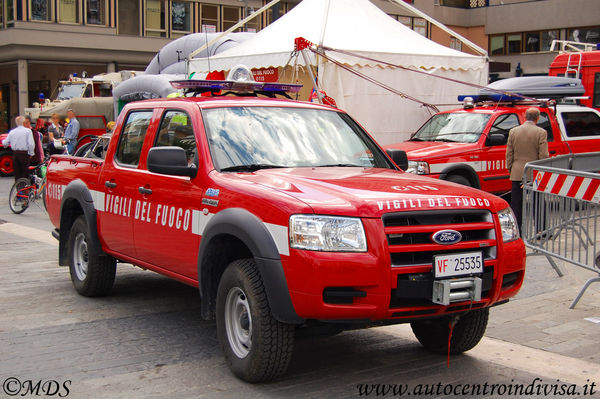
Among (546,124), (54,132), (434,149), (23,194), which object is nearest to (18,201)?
(23,194)

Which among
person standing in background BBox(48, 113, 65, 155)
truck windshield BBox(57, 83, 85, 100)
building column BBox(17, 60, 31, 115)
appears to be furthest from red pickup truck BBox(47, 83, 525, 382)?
building column BBox(17, 60, 31, 115)

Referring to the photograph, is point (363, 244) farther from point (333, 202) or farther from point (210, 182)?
point (210, 182)

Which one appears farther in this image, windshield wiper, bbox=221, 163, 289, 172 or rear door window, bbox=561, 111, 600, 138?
rear door window, bbox=561, 111, 600, 138

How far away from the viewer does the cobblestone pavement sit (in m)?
4.92

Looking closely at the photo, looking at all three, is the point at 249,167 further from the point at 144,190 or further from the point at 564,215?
the point at 564,215

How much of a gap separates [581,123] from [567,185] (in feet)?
25.0

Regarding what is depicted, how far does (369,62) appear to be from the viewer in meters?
14.4

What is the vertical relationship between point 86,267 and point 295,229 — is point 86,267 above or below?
below

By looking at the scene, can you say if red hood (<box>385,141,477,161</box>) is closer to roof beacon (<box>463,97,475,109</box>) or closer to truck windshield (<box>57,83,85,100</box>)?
roof beacon (<box>463,97,475,109</box>)

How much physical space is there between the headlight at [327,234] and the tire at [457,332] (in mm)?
1236

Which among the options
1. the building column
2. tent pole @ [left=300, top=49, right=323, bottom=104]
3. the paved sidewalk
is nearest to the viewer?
the paved sidewalk

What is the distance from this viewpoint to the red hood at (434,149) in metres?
11.9

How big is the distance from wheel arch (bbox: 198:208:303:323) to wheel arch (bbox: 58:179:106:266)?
7.23 feet

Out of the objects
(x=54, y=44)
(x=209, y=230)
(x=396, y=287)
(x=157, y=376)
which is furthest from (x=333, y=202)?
(x=54, y=44)
